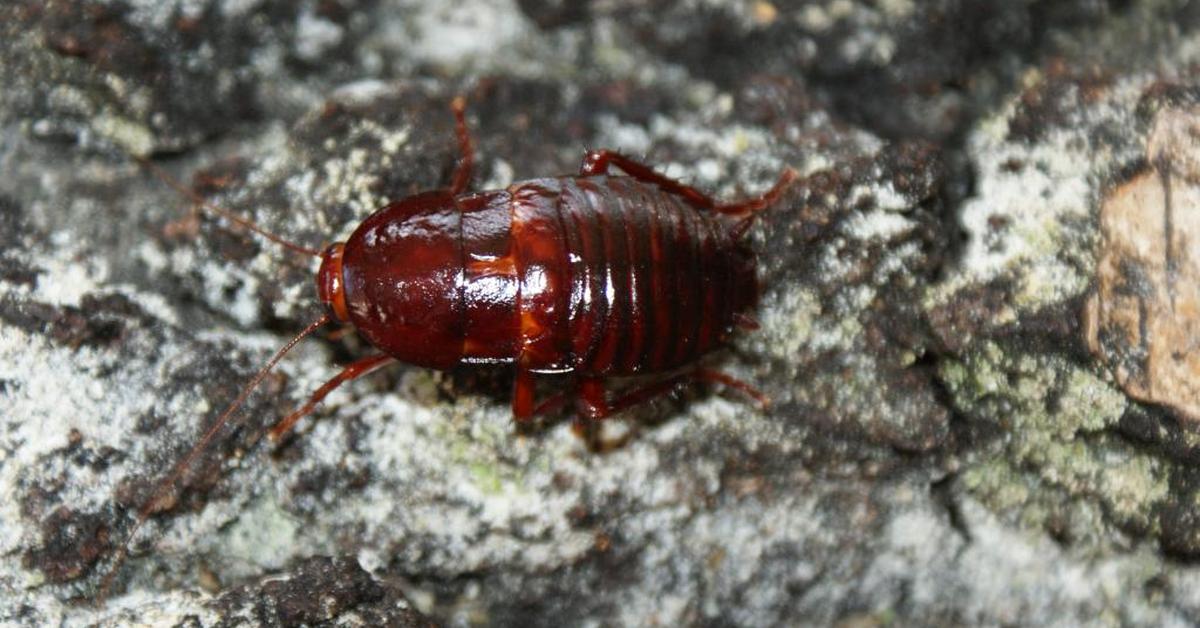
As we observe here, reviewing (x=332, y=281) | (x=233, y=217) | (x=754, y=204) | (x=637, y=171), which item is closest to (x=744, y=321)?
(x=754, y=204)

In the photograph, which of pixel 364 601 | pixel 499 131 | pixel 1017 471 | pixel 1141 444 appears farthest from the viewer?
pixel 499 131

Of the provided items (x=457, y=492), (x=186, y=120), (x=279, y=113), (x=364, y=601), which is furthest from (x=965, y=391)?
(x=186, y=120)

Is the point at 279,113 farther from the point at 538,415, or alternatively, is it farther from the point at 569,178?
the point at 538,415

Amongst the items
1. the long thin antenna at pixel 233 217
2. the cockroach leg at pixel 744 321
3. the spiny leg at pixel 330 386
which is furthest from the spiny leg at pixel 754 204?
the long thin antenna at pixel 233 217

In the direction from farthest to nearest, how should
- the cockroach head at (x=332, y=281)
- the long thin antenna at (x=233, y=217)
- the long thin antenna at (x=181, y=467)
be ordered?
the long thin antenna at (x=233, y=217)
the cockroach head at (x=332, y=281)
the long thin antenna at (x=181, y=467)

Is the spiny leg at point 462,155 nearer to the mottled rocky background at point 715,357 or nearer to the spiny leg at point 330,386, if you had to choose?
the mottled rocky background at point 715,357

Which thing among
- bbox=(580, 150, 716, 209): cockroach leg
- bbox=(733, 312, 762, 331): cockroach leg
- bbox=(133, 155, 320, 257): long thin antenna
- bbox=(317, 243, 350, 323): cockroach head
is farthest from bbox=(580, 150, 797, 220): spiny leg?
bbox=(133, 155, 320, 257): long thin antenna

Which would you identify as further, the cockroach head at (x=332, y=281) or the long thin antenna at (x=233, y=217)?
the long thin antenna at (x=233, y=217)
